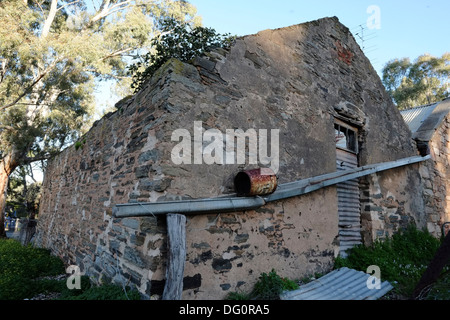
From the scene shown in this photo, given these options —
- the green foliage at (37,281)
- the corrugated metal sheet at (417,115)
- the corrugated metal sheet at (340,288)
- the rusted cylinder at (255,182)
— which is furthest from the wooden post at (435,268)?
the corrugated metal sheet at (417,115)

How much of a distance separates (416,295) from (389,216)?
11.2 feet

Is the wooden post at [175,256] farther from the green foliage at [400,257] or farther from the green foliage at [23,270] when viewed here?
the green foliage at [400,257]

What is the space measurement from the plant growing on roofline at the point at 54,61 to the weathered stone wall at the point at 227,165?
525 cm

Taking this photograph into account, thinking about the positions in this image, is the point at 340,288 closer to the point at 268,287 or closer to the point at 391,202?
the point at 268,287

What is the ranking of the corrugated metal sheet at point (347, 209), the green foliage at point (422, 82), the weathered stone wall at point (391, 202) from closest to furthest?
1. the corrugated metal sheet at point (347, 209)
2. the weathered stone wall at point (391, 202)
3. the green foliage at point (422, 82)

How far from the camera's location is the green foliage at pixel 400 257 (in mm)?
4617

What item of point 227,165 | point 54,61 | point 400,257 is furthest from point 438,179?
point 54,61

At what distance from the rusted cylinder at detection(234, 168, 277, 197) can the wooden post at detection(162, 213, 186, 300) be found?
977mm

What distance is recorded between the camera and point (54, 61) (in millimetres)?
9602

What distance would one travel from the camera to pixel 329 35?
236 inches

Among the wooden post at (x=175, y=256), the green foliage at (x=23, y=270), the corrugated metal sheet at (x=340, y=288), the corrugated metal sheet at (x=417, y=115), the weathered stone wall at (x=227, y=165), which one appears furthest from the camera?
the corrugated metal sheet at (x=417, y=115)

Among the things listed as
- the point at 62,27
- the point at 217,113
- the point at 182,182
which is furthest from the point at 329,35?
the point at 62,27

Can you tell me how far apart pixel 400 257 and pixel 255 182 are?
4.27 m

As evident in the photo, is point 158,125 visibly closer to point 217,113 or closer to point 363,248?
point 217,113
